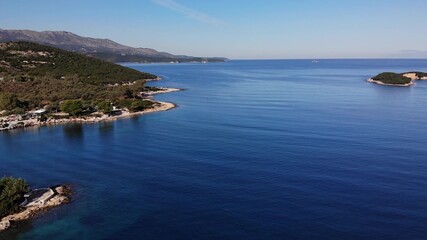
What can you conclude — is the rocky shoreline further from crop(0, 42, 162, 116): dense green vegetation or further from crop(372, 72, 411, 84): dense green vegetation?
crop(372, 72, 411, 84): dense green vegetation

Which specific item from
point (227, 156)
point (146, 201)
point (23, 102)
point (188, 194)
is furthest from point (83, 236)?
point (23, 102)

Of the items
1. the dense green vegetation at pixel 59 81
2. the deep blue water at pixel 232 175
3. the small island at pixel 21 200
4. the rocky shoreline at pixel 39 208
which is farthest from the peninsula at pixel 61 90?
the small island at pixel 21 200

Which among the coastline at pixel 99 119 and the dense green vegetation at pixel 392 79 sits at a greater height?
the dense green vegetation at pixel 392 79

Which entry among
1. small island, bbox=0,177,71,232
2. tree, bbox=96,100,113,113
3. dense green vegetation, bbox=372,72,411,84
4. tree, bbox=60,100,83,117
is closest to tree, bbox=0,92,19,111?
tree, bbox=60,100,83,117

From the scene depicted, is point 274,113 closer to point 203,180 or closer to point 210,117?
point 210,117

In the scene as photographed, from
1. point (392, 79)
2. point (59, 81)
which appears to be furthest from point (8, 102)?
point (392, 79)

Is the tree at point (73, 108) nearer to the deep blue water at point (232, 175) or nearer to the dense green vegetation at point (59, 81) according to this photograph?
the dense green vegetation at point (59, 81)

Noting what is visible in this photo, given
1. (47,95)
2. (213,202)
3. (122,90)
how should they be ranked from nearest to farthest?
(213,202)
(47,95)
(122,90)
